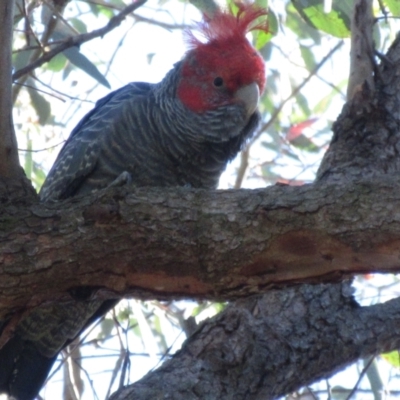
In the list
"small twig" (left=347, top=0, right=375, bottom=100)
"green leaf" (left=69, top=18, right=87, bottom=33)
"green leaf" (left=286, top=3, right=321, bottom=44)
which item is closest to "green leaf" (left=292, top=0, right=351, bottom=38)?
"small twig" (left=347, top=0, right=375, bottom=100)

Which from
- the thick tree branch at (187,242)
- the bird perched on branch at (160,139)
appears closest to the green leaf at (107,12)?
the bird perched on branch at (160,139)

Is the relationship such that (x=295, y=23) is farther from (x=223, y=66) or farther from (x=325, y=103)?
(x=223, y=66)

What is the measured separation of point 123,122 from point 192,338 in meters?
1.11

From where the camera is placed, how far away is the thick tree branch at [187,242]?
2248 mm

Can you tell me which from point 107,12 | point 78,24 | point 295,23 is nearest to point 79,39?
point 78,24

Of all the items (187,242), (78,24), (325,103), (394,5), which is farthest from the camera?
(325,103)

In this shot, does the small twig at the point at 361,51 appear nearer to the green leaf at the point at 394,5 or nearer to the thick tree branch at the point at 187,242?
the green leaf at the point at 394,5

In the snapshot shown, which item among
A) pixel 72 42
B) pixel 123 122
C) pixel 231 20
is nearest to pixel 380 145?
pixel 231 20

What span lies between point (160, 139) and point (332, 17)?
1.11 m

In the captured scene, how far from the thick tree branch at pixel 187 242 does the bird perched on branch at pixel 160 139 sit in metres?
1.04

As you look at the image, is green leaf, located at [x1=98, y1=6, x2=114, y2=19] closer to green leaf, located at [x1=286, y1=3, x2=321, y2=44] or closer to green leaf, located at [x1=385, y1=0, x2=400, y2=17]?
green leaf, located at [x1=286, y1=3, x2=321, y2=44]

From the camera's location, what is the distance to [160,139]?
11.7ft

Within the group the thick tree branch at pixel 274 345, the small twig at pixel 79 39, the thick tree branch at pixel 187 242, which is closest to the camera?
the thick tree branch at pixel 187 242

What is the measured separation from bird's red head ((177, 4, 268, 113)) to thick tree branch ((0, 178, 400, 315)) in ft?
4.37
